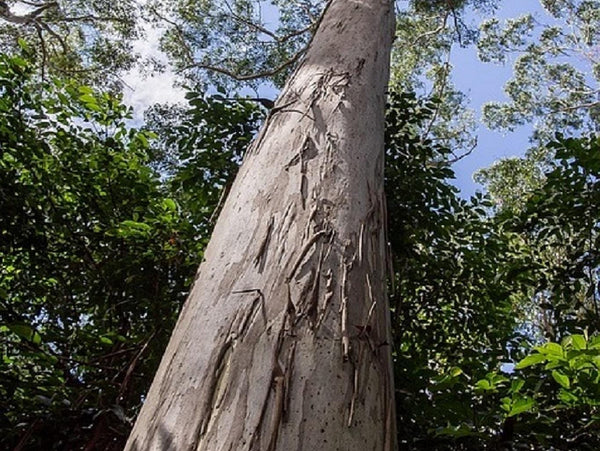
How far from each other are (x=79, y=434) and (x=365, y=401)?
1.33 meters

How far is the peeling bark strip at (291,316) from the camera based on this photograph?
947 mm

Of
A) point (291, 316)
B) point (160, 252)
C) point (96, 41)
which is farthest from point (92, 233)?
point (96, 41)

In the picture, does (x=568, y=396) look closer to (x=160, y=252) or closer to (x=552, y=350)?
(x=552, y=350)

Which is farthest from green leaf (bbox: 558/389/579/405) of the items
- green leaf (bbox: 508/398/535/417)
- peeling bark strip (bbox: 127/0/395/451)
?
peeling bark strip (bbox: 127/0/395/451)

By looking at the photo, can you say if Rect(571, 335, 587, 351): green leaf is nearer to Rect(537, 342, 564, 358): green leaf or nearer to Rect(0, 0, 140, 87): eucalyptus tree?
Rect(537, 342, 564, 358): green leaf

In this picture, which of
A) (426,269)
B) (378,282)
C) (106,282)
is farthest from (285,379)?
(426,269)

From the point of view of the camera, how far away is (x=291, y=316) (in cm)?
112

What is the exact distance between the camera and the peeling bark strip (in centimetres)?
95

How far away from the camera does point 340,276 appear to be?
1.25 metres

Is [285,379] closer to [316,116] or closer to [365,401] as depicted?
[365,401]

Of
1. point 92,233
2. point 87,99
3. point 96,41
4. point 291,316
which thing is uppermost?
point 96,41

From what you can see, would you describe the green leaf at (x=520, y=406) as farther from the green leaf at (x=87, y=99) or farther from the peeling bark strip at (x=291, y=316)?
the green leaf at (x=87, y=99)

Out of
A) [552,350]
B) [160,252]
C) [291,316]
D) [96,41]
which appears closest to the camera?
[291,316]

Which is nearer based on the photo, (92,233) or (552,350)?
(552,350)
